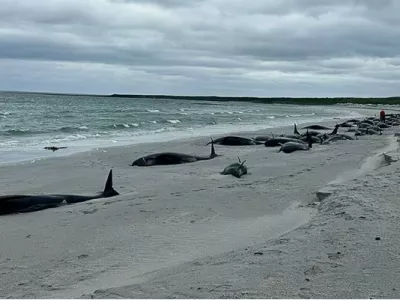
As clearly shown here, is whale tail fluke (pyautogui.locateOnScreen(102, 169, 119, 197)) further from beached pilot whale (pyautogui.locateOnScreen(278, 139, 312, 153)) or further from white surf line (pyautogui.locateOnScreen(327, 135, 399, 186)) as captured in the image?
beached pilot whale (pyautogui.locateOnScreen(278, 139, 312, 153))

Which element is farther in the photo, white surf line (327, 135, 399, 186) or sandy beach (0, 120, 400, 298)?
white surf line (327, 135, 399, 186)

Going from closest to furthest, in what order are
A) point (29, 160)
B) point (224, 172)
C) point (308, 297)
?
point (308, 297) → point (224, 172) → point (29, 160)

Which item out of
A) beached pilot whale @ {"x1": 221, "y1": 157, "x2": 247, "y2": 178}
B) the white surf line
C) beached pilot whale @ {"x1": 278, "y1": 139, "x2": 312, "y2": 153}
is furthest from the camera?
beached pilot whale @ {"x1": 278, "y1": 139, "x2": 312, "y2": 153}

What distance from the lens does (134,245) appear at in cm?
634

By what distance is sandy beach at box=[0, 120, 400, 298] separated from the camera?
458cm

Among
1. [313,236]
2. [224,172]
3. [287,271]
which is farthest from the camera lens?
[224,172]

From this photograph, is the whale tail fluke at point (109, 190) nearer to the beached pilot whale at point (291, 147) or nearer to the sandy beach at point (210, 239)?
the sandy beach at point (210, 239)

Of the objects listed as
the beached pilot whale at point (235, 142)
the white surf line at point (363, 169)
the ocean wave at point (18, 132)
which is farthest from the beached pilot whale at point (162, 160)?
the ocean wave at point (18, 132)

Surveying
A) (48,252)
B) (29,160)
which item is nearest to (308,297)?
(48,252)

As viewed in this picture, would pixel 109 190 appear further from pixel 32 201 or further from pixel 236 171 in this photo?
pixel 236 171

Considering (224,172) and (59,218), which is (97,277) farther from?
(224,172)

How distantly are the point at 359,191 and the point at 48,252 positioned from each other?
5.02 m

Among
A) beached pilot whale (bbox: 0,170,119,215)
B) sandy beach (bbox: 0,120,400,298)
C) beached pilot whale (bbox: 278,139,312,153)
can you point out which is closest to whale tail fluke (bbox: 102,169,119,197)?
beached pilot whale (bbox: 0,170,119,215)

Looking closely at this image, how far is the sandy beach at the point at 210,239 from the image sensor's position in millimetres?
4582
